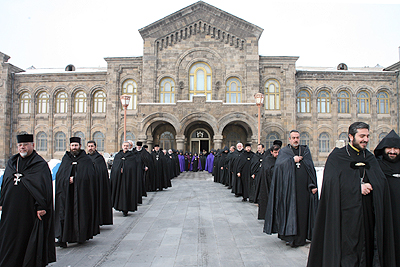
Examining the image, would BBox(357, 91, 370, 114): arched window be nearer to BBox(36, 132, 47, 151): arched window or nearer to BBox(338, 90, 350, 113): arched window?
BBox(338, 90, 350, 113): arched window

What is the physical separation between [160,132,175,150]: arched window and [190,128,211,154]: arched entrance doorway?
185 cm

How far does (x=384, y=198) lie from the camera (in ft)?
12.0

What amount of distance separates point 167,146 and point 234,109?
7.52 meters

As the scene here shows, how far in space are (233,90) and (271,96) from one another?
3.67 meters

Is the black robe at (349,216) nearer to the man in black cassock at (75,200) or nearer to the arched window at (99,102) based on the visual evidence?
the man in black cassock at (75,200)

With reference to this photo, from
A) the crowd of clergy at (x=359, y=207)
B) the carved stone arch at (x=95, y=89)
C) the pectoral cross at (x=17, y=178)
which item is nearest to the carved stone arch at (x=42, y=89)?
the carved stone arch at (x=95, y=89)

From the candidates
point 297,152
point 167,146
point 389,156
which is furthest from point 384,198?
point 167,146

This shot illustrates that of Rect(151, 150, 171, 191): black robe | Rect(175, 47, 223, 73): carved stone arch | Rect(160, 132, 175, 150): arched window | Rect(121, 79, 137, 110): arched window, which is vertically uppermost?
Rect(175, 47, 223, 73): carved stone arch

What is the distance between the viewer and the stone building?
27.6 m

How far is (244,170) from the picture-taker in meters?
11.7

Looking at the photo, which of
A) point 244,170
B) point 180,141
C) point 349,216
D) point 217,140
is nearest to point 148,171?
point 244,170

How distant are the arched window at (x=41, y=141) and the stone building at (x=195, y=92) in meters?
0.10

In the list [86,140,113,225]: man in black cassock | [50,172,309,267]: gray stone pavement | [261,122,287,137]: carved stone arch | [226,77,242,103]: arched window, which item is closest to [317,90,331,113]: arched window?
[261,122,287,137]: carved stone arch

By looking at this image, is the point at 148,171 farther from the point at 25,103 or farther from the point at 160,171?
the point at 25,103
